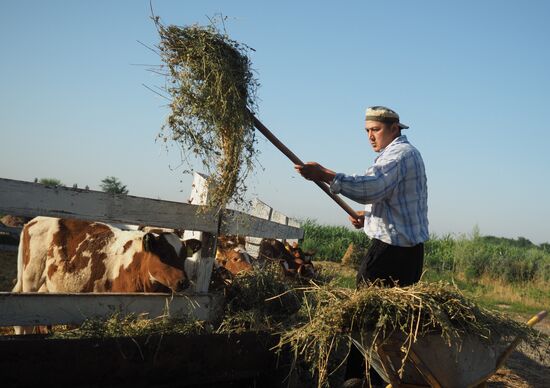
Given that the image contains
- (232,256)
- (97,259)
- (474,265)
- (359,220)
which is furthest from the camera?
(474,265)

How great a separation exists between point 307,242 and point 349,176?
22.6m

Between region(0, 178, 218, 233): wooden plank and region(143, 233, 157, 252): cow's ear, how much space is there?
4.12ft

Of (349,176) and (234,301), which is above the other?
(349,176)

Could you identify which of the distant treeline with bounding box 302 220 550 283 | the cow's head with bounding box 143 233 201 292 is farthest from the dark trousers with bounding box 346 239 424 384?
the distant treeline with bounding box 302 220 550 283

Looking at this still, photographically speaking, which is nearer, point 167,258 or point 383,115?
point 383,115

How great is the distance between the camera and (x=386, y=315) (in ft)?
11.2

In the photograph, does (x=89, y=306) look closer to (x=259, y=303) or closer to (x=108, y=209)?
(x=108, y=209)

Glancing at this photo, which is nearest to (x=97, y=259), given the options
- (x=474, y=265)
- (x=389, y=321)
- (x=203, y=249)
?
(x=203, y=249)

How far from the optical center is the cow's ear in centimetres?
602

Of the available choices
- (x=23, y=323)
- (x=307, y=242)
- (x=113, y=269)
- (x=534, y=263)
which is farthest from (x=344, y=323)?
(x=534, y=263)

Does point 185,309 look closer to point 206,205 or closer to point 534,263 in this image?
point 206,205

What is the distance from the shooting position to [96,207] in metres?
4.35

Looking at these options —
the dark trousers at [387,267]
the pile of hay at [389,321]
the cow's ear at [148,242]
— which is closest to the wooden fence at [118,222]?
the pile of hay at [389,321]

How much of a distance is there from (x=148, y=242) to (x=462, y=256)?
80.1 ft
